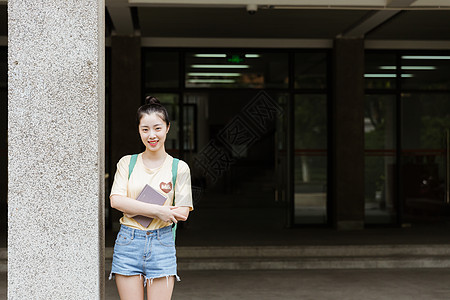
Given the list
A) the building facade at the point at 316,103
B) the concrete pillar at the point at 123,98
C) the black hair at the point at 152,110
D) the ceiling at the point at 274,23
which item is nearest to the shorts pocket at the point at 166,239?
the black hair at the point at 152,110

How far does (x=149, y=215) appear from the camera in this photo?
3.15m

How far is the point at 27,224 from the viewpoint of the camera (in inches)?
130

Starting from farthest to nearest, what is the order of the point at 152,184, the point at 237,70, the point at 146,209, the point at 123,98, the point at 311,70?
the point at 311,70, the point at 237,70, the point at 123,98, the point at 152,184, the point at 146,209

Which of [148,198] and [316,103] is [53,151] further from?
[316,103]

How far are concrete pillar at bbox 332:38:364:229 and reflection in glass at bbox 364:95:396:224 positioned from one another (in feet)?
1.79

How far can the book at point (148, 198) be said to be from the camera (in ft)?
10.5

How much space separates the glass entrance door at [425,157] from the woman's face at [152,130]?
338 inches

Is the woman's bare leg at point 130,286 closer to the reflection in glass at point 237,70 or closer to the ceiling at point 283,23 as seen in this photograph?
the ceiling at point 283,23

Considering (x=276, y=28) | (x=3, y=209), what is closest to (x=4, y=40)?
(x=3, y=209)

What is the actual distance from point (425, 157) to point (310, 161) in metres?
2.31

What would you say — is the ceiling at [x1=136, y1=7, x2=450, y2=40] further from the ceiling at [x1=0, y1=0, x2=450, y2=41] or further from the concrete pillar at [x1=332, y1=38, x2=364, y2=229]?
the concrete pillar at [x1=332, y1=38, x2=364, y2=229]

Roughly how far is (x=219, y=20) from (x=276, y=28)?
1097 mm

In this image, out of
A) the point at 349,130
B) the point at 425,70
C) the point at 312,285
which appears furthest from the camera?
the point at 425,70

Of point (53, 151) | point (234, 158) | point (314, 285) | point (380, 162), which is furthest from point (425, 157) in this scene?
point (53, 151)
